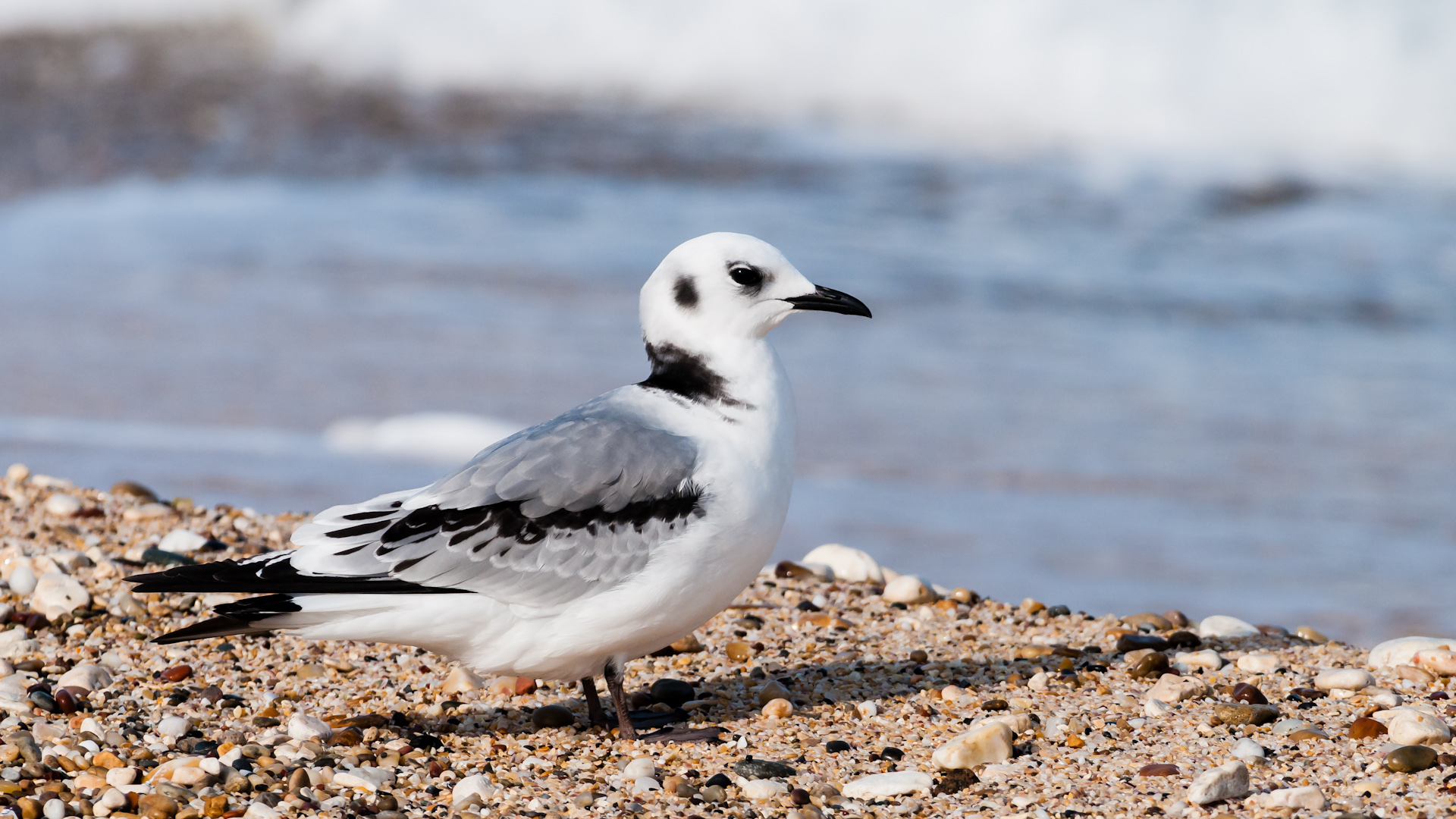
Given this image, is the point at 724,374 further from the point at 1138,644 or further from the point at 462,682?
the point at 1138,644

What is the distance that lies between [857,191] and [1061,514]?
21.9 ft

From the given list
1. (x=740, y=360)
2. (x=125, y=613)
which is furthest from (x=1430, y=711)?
(x=125, y=613)

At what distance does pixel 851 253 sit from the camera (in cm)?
1152

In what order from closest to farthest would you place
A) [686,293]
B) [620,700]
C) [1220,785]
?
[1220,785] → [620,700] → [686,293]

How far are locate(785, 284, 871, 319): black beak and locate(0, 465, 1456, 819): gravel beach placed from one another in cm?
110

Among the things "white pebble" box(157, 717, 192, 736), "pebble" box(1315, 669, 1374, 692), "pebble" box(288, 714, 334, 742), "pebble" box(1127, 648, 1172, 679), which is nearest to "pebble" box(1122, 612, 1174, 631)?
"pebble" box(1127, 648, 1172, 679)

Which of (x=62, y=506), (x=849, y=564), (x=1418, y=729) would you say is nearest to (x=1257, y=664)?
(x=1418, y=729)

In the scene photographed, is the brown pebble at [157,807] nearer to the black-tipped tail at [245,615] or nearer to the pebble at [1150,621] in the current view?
the black-tipped tail at [245,615]

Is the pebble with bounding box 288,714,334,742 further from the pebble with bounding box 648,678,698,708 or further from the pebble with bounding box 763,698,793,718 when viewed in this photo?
the pebble with bounding box 763,698,793,718

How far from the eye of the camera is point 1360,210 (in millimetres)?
12844

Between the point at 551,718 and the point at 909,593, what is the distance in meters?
1.60

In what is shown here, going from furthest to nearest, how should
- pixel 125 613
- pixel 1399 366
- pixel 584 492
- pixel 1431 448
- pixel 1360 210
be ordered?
pixel 1360 210
pixel 1399 366
pixel 1431 448
pixel 125 613
pixel 584 492

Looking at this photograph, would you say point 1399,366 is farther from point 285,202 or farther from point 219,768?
point 285,202

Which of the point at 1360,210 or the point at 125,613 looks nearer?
the point at 125,613
